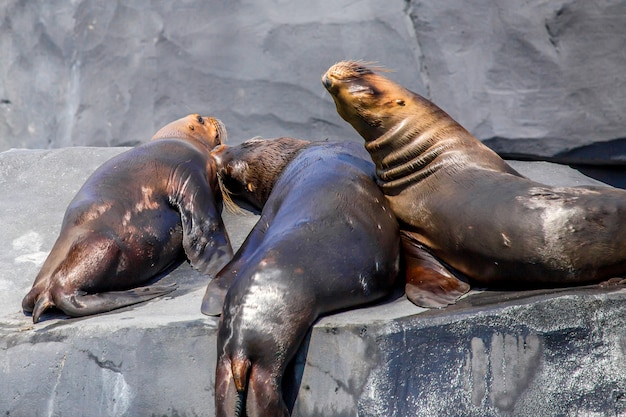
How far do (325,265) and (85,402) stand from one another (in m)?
1.28

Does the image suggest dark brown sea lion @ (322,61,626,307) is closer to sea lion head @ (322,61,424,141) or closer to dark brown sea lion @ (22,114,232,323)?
sea lion head @ (322,61,424,141)

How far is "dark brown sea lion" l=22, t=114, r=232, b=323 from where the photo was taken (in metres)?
5.30

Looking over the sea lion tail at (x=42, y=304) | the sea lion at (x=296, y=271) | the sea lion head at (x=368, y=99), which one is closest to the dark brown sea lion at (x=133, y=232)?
the sea lion tail at (x=42, y=304)

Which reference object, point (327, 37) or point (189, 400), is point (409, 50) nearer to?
point (327, 37)

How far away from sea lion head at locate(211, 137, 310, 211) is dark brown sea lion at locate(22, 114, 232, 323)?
0.10m

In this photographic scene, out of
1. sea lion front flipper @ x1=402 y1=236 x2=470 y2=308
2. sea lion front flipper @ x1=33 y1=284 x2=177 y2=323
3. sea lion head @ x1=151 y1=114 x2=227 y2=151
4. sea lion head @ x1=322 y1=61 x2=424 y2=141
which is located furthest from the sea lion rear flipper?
sea lion head @ x1=151 y1=114 x2=227 y2=151

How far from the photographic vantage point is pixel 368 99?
5.58 metres

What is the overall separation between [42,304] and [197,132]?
9.03 feet

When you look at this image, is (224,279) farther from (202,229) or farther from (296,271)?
(202,229)

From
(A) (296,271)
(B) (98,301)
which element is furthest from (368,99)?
(B) (98,301)

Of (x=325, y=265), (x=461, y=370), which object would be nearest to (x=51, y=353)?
(x=325, y=265)

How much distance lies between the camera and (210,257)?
5.88 metres

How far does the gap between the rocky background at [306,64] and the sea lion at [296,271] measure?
8.33 feet

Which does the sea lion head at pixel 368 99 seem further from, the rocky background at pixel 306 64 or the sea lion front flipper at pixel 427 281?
the rocky background at pixel 306 64
